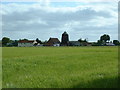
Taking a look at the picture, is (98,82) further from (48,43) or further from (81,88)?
(48,43)

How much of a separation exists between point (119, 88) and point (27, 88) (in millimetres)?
2771

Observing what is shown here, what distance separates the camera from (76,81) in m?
8.40

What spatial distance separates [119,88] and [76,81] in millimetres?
1525

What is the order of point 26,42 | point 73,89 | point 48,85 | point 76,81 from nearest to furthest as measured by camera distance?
point 73,89 < point 48,85 < point 76,81 < point 26,42

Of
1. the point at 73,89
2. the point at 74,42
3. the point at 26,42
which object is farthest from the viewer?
the point at 26,42

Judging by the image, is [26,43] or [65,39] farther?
[26,43]

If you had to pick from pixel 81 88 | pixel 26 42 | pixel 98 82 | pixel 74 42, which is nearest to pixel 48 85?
pixel 81 88

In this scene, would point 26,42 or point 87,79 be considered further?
point 26,42

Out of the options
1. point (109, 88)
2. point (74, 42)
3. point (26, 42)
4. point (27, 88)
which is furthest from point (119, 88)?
point (26, 42)

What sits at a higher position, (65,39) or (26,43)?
(65,39)

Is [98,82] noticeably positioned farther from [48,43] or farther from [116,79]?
[48,43]

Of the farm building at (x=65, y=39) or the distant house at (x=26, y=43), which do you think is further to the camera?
the distant house at (x=26, y=43)

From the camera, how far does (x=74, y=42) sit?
500 ft

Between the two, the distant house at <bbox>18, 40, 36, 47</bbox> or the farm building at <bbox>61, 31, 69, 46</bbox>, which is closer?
the farm building at <bbox>61, 31, 69, 46</bbox>
